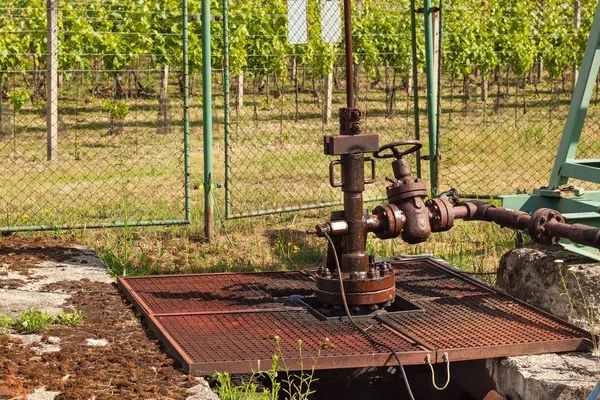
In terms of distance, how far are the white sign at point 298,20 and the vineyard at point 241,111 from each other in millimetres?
532

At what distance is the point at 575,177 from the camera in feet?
20.4

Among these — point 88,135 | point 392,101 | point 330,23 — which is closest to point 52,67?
point 88,135

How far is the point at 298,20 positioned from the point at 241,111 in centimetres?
1170

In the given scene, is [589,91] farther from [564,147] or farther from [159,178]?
[159,178]

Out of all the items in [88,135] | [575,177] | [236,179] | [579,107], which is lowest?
[236,179]

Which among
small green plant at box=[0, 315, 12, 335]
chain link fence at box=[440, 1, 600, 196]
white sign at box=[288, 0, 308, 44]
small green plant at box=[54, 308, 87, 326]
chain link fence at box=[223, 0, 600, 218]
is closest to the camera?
small green plant at box=[0, 315, 12, 335]

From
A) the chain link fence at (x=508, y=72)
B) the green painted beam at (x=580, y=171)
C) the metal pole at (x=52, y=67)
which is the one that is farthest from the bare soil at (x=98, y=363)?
the chain link fence at (x=508, y=72)

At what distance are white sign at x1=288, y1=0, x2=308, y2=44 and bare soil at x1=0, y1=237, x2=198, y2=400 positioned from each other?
3.33 metres

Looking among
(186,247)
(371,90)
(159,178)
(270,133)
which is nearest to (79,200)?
(159,178)

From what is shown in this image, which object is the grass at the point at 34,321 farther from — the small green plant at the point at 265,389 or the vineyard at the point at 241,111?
the vineyard at the point at 241,111

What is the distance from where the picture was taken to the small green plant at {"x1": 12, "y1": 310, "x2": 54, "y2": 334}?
16.6 feet

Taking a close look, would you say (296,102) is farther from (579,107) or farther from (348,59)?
(348,59)

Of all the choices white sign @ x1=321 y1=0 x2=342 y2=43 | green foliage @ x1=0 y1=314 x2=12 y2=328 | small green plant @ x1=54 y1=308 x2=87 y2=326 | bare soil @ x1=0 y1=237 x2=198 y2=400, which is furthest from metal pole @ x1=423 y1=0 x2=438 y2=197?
green foliage @ x1=0 y1=314 x2=12 y2=328

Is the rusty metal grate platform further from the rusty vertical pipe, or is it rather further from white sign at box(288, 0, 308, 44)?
white sign at box(288, 0, 308, 44)
